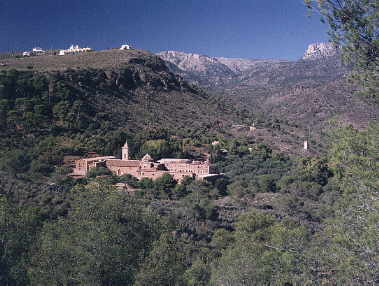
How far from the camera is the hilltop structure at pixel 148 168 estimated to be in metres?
24.5

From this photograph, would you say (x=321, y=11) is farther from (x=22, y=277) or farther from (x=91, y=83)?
(x=91, y=83)

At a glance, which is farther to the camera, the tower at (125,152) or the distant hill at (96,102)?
the distant hill at (96,102)

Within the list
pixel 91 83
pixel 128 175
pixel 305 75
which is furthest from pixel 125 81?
pixel 305 75

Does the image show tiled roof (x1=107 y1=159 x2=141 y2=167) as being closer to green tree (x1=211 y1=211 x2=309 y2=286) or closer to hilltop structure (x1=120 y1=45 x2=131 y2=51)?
green tree (x1=211 y1=211 x2=309 y2=286)

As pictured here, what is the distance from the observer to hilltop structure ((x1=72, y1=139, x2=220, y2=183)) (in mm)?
24453

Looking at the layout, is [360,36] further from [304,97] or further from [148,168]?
[304,97]

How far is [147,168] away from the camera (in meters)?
25.0

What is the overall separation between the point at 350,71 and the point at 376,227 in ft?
6.79

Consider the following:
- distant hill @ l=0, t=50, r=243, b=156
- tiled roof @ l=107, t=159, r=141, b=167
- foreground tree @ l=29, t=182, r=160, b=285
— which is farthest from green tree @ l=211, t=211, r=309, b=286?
distant hill @ l=0, t=50, r=243, b=156

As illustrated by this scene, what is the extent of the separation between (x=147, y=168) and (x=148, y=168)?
7cm

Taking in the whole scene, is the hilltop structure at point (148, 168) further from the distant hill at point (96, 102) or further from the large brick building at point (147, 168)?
the distant hill at point (96, 102)

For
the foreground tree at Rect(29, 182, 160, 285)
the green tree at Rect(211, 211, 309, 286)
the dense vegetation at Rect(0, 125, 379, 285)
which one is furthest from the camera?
the foreground tree at Rect(29, 182, 160, 285)

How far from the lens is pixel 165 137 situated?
102 ft

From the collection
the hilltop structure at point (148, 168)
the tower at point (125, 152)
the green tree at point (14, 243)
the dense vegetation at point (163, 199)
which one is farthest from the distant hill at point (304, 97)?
the tower at point (125, 152)
